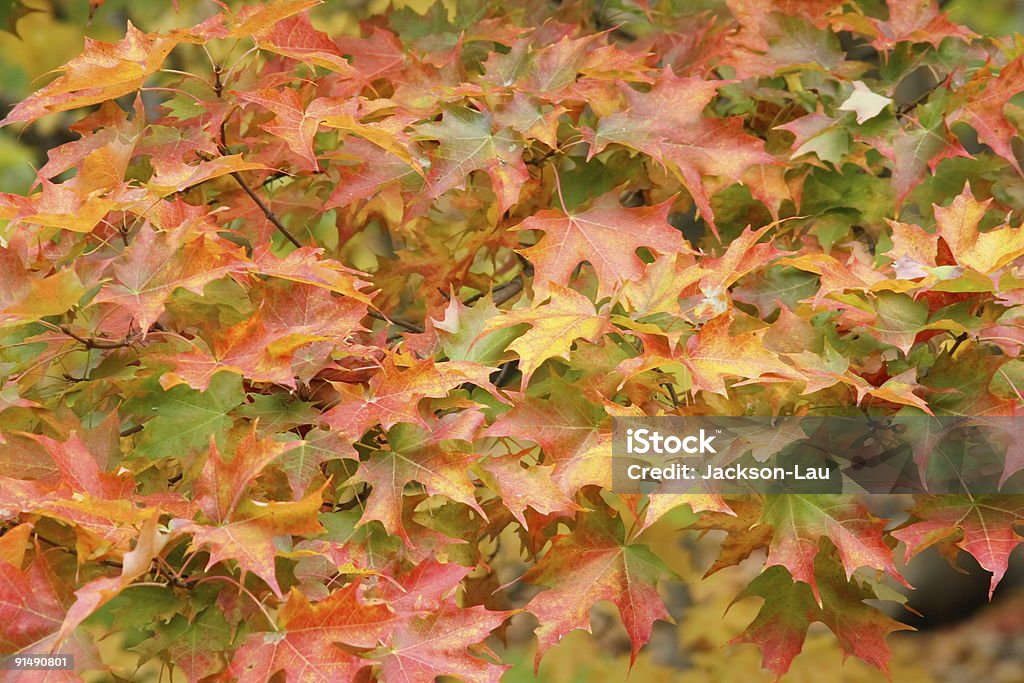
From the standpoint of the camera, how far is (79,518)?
1136 mm

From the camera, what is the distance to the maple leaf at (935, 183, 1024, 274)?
4.40 ft

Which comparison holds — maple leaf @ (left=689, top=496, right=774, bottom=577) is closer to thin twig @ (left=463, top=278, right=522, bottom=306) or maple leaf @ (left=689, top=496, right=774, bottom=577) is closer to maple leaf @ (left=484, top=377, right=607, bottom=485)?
maple leaf @ (left=484, top=377, right=607, bottom=485)

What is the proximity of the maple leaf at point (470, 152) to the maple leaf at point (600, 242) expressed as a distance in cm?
7

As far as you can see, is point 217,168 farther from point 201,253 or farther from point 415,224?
point 415,224

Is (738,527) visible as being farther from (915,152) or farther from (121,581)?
(121,581)

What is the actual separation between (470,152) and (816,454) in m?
0.64

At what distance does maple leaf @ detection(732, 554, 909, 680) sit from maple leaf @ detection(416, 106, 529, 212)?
2.28 feet

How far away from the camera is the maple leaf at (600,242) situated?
151cm

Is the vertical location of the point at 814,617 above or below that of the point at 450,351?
below

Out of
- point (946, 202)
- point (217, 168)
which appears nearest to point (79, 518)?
point (217, 168)

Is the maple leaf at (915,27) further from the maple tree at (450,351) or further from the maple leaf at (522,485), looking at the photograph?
the maple leaf at (522,485)

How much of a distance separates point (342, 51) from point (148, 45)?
482 millimetres

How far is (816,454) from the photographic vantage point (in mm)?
1421

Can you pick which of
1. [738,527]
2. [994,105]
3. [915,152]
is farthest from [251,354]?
[994,105]
